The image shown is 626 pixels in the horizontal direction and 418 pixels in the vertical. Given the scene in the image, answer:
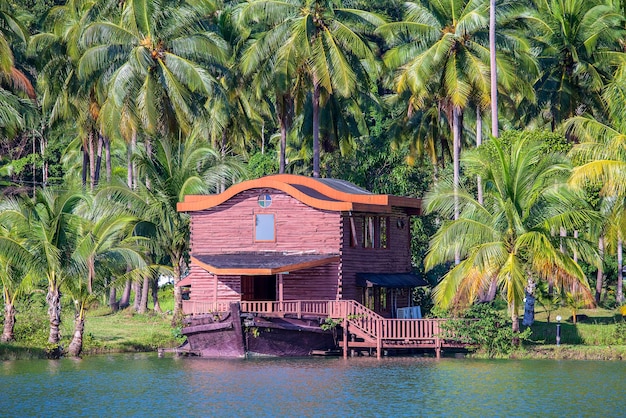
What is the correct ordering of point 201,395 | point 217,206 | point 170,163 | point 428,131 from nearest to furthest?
point 201,395 < point 217,206 < point 170,163 < point 428,131

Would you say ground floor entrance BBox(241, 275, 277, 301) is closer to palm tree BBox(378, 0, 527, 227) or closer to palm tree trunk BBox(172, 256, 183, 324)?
palm tree trunk BBox(172, 256, 183, 324)

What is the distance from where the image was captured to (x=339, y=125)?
56.4 m

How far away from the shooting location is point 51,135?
7481 centimetres

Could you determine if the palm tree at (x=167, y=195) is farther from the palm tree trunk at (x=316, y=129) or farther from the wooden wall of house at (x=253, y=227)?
the palm tree trunk at (x=316, y=129)

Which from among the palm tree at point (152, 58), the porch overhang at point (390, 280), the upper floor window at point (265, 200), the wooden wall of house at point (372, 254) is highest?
the palm tree at point (152, 58)

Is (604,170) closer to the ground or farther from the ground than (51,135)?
closer to the ground

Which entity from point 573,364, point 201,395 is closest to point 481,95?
point 573,364

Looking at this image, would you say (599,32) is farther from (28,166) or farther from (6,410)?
(28,166)

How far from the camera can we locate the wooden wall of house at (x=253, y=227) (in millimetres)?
44531

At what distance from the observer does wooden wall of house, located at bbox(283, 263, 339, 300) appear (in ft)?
146

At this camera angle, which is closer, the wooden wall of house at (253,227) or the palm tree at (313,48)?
the wooden wall of house at (253,227)

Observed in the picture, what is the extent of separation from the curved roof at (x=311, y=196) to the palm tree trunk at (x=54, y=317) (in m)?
7.34

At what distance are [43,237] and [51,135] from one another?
3622 centimetres

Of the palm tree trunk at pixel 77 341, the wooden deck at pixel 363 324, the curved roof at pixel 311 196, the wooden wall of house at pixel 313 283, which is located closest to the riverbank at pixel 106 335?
the palm tree trunk at pixel 77 341
